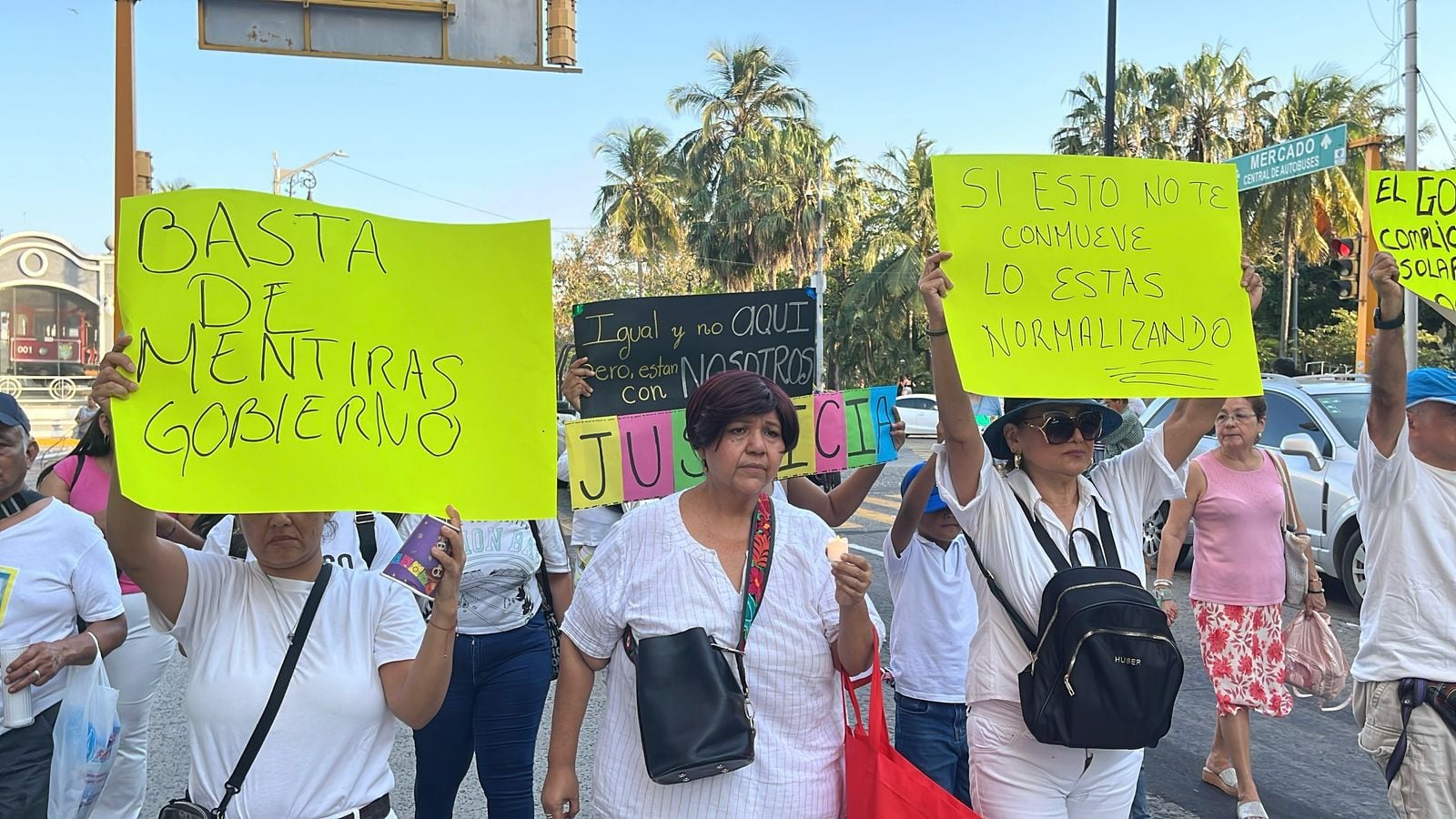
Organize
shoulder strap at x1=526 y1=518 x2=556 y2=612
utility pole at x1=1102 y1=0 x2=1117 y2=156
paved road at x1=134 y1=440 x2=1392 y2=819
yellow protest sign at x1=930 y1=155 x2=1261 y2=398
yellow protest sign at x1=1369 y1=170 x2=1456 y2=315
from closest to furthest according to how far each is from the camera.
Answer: yellow protest sign at x1=930 y1=155 x2=1261 y2=398
yellow protest sign at x1=1369 y1=170 x2=1456 y2=315
shoulder strap at x1=526 y1=518 x2=556 y2=612
paved road at x1=134 y1=440 x2=1392 y2=819
utility pole at x1=1102 y1=0 x2=1117 y2=156

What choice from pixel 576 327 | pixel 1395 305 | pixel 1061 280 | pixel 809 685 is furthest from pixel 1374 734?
pixel 576 327

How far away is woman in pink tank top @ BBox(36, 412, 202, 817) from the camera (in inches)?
153

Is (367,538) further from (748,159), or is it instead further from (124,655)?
(748,159)

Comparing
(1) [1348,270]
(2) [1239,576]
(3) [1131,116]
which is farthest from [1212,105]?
(2) [1239,576]

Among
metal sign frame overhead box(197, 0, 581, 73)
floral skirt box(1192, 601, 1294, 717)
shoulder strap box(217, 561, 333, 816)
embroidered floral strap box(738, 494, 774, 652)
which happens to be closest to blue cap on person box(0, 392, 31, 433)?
shoulder strap box(217, 561, 333, 816)

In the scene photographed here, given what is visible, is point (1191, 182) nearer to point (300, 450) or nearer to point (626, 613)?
point (626, 613)

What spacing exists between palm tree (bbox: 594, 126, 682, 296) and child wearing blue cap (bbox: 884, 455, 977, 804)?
3831 cm

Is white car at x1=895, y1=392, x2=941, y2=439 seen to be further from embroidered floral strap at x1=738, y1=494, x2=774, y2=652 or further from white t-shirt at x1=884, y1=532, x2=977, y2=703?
embroidered floral strap at x1=738, y1=494, x2=774, y2=652

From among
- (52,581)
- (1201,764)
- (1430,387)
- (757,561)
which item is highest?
(1430,387)

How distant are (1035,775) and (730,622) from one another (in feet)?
2.90

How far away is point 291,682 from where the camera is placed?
7.60 ft

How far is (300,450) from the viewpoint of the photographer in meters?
2.29

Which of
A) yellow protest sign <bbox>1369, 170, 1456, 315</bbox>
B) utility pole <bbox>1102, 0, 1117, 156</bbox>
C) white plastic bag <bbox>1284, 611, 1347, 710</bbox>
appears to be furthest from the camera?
utility pole <bbox>1102, 0, 1117, 156</bbox>

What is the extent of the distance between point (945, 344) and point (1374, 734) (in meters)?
1.86
